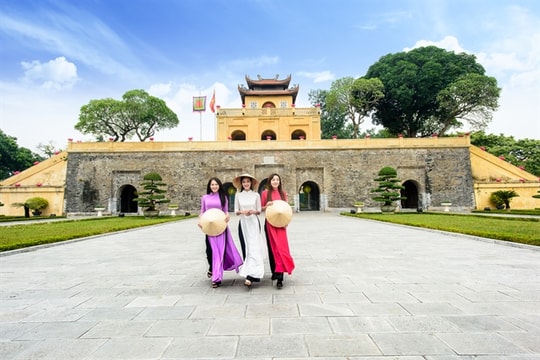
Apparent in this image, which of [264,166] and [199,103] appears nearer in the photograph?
[264,166]

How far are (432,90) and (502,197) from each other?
37.4ft

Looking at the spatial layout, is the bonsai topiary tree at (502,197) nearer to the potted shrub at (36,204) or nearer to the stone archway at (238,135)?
the stone archway at (238,135)

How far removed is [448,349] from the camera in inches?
80.8

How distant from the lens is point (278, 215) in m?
3.69

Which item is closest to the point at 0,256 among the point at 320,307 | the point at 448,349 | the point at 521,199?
the point at 320,307

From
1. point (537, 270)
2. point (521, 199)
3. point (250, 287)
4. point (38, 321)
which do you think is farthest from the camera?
point (521, 199)

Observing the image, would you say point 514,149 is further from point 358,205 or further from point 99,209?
point 99,209

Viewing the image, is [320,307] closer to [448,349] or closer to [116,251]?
[448,349]

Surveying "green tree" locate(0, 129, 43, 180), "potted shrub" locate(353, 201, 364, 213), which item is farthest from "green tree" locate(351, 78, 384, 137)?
"green tree" locate(0, 129, 43, 180)

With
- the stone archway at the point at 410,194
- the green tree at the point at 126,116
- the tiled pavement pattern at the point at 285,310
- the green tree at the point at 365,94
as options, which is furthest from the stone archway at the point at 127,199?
the stone archway at the point at 410,194

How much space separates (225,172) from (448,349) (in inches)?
837

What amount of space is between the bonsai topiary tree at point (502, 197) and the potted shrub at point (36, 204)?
3209cm

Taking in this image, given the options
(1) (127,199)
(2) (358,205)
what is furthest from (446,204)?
(1) (127,199)

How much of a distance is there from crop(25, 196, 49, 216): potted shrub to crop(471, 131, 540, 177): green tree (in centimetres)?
3672
